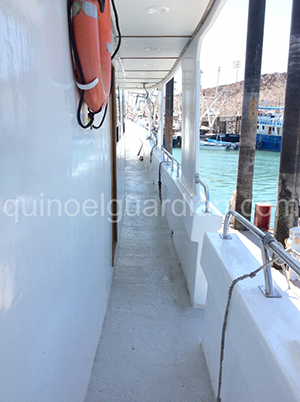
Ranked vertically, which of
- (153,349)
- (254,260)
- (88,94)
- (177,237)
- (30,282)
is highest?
(88,94)

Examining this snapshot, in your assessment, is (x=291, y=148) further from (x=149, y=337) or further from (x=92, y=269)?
(x=92, y=269)

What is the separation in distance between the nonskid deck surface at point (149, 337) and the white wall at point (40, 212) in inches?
18.7

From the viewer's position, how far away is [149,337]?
253cm

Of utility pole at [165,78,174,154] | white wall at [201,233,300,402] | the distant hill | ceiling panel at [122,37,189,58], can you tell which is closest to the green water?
utility pole at [165,78,174,154]

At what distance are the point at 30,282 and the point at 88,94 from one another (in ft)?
3.11

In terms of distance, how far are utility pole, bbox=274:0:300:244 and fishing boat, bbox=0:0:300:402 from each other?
1898 millimetres

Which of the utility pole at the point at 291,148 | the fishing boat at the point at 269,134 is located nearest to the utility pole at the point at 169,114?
the utility pole at the point at 291,148

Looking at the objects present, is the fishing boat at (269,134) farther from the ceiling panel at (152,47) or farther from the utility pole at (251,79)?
the ceiling panel at (152,47)

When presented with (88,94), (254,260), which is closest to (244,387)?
(254,260)

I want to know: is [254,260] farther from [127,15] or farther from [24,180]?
[127,15]

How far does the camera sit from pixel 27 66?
93cm

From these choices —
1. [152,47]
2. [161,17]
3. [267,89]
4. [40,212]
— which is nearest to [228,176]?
[152,47]

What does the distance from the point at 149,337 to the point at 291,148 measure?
3.46 m

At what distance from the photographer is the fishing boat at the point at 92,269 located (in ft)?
2.87
